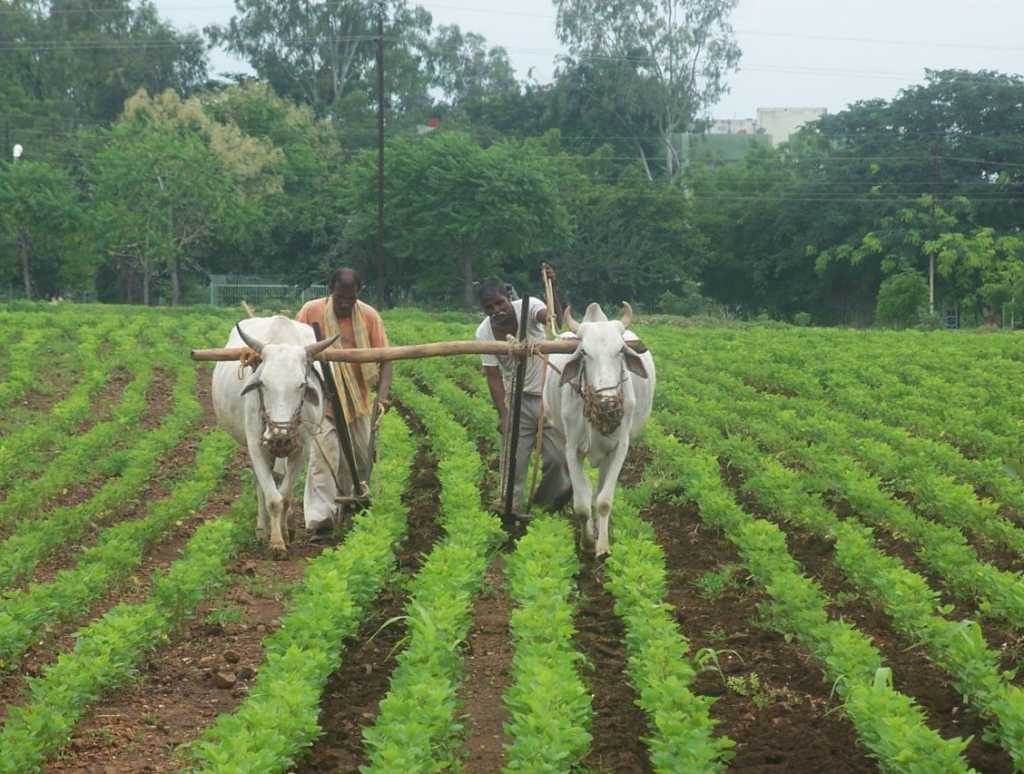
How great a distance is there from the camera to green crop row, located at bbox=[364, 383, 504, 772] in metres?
5.04

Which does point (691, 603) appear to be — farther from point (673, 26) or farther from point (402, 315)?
point (673, 26)

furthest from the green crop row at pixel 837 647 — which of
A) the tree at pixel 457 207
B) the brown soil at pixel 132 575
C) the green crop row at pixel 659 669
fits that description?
the tree at pixel 457 207

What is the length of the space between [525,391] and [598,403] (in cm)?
136

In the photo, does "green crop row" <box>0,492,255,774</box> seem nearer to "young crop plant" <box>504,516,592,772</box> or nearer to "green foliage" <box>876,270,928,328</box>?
"young crop plant" <box>504,516,592,772</box>

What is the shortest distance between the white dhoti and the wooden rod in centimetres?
83

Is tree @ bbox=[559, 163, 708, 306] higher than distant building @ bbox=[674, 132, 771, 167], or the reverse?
distant building @ bbox=[674, 132, 771, 167]

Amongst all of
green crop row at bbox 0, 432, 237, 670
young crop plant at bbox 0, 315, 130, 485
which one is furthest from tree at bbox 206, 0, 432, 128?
green crop row at bbox 0, 432, 237, 670

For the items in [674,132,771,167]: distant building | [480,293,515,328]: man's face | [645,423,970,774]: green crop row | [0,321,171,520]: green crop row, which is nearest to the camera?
[645,423,970,774]: green crop row

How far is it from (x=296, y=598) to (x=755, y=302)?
4245cm

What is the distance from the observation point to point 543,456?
9.80m

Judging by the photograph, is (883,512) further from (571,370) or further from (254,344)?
(254,344)

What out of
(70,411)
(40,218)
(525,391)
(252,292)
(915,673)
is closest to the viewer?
(915,673)

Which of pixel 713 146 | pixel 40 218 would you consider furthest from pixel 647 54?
pixel 40 218

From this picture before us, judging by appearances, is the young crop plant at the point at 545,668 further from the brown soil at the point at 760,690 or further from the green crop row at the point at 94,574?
the green crop row at the point at 94,574
